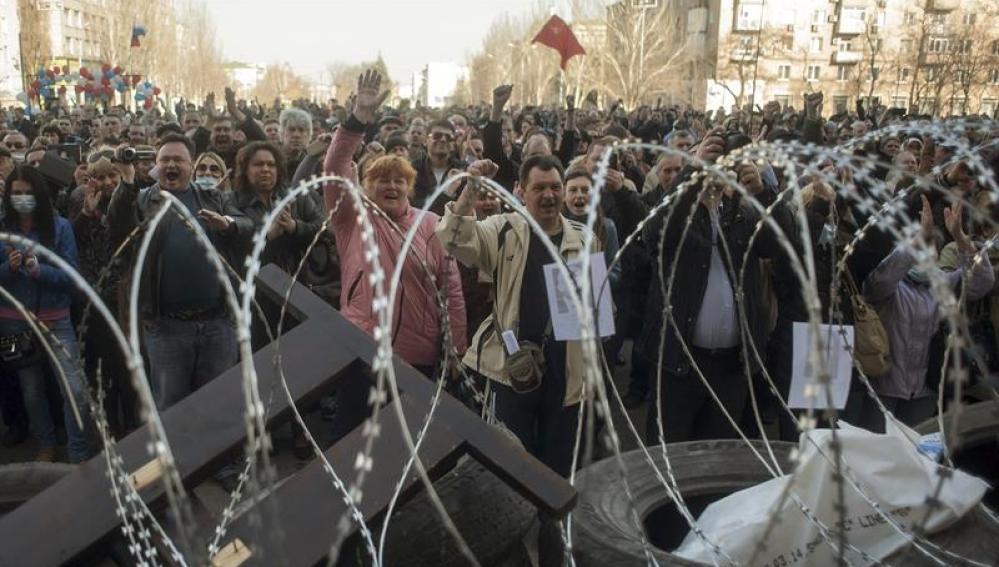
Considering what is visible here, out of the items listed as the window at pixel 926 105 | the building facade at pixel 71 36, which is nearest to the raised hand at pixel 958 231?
the window at pixel 926 105

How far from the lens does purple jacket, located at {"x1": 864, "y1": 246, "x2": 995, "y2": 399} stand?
4512 millimetres

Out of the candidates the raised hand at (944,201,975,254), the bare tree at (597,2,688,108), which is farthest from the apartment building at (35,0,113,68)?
the raised hand at (944,201,975,254)

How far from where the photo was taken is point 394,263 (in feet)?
13.5

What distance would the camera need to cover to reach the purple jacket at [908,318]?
451 centimetres

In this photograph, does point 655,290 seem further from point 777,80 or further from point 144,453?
point 777,80

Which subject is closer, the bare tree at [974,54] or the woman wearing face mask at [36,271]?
the woman wearing face mask at [36,271]

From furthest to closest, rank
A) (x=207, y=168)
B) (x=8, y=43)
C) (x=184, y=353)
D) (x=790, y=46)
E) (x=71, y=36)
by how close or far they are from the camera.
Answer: (x=71, y=36) < (x=8, y=43) < (x=790, y=46) < (x=207, y=168) < (x=184, y=353)

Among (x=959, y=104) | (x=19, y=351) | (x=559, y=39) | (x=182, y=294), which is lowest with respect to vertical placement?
(x=19, y=351)

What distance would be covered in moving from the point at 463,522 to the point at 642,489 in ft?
2.80

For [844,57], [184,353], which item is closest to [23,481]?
[184,353]

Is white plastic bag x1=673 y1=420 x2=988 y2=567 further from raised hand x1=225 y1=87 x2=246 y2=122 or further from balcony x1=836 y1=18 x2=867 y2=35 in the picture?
balcony x1=836 y1=18 x2=867 y2=35

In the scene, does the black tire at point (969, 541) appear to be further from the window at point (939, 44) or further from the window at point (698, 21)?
the window at point (698, 21)

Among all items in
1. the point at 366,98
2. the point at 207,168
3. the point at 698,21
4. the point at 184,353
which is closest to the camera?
the point at 366,98

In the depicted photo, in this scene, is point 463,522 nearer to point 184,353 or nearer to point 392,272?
point 392,272
